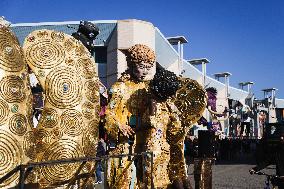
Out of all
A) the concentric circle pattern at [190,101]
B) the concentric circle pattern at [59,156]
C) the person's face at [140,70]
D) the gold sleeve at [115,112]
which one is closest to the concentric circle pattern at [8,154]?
the concentric circle pattern at [59,156]

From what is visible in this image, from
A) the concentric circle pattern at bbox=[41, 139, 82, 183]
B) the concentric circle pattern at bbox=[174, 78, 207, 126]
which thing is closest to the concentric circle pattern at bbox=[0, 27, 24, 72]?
the concentric circle pattern at bbox=[41, 139, 82, 183]

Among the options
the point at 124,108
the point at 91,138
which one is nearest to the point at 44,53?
the point at 91,138

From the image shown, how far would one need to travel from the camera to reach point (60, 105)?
9.07 ft

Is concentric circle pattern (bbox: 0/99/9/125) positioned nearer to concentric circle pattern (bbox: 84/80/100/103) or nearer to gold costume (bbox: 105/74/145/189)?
concentric circle pattern (bbox: 84/80/100/103)

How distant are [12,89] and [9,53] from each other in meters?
0.23

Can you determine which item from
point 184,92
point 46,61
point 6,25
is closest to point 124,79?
point 184,92

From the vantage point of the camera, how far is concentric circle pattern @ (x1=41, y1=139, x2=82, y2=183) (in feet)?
8.96

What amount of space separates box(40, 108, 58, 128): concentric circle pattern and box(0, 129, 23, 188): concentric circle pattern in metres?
0.36

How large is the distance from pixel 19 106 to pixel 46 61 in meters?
0.43

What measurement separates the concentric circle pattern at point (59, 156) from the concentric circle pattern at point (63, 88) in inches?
10.2

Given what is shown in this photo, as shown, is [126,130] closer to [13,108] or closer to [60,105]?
[60,105]

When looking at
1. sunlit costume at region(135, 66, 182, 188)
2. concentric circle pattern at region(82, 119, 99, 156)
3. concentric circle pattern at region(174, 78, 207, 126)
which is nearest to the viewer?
concentric circle pattern at region(82, 119, 99, 156)

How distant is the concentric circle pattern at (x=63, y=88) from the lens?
8.97 feet

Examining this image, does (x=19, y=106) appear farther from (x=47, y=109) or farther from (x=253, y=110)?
(x=253, y=110)
